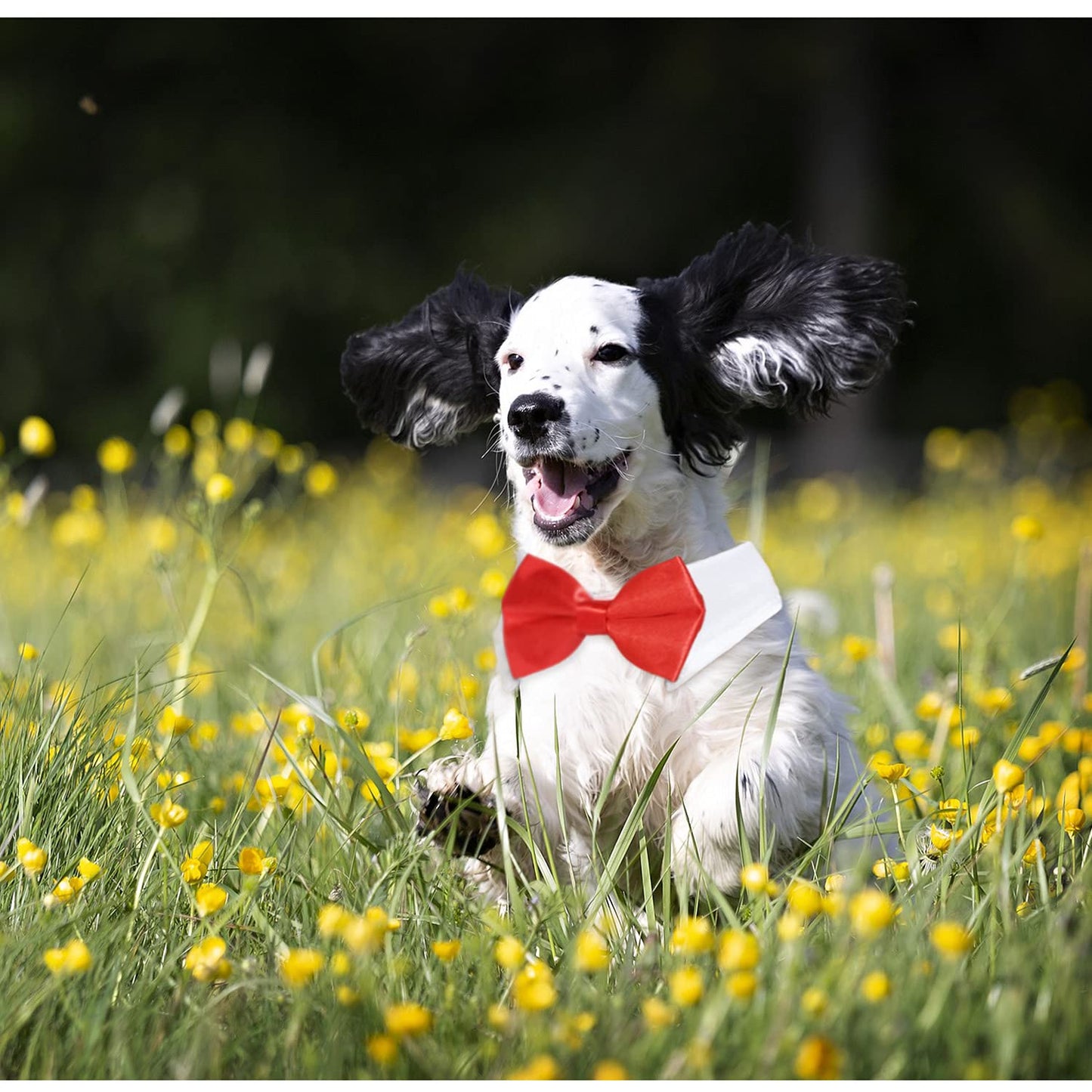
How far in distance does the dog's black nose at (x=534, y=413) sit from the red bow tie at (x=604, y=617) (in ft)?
1.02

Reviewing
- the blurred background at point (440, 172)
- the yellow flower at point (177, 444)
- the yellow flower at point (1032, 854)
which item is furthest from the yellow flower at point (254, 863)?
the blurred background at point (440, 172)

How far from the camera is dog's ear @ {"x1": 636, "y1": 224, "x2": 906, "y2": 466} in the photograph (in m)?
2.65

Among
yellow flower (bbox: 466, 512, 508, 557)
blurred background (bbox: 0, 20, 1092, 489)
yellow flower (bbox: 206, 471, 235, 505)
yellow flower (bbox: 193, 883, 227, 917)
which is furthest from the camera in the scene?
blurred background (bbox: 0, 20, 1092, 489)

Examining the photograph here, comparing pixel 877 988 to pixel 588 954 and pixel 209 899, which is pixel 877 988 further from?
pixel 209 899

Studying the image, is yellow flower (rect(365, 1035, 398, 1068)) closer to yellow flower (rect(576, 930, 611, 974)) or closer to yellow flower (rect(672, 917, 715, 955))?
yellow flower (rect(576, 930, 611, 974))

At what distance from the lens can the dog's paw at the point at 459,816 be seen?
2.32 metres

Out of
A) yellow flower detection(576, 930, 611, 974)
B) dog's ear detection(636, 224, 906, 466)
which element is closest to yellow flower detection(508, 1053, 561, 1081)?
yellow flower detection(576, 930, 611, 974)

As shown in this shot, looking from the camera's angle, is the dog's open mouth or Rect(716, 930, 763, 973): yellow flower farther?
the dog's open mouth

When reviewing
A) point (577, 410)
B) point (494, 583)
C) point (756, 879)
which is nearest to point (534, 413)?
point (577, 410)

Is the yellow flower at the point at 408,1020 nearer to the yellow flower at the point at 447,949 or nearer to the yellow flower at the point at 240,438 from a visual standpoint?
the yellow flower at the point at 447,949

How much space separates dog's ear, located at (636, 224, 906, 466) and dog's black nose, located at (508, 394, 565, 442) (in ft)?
0.94

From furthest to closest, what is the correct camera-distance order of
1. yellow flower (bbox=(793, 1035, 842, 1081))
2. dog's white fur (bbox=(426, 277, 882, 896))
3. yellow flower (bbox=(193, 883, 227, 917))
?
1. dog's white fur (bbox=(426, 277, 882, 896))
2. yellow flower (bbox=(193, 883, 227, 917))
3. yellow flower (bbox=(793, 1035, 842, 1081))

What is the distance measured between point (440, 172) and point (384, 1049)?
1292cm
